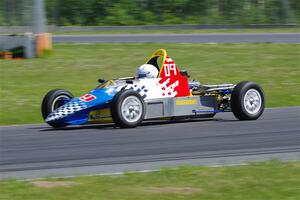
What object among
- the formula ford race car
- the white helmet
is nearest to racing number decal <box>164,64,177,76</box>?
A: the formula ford race car

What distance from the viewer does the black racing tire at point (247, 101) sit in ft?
48.5

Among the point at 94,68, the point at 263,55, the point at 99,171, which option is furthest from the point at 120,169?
the point at 263,55

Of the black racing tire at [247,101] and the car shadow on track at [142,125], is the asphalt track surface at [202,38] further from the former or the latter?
the black racing tire at [247,101]

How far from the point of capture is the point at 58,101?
14820 mm

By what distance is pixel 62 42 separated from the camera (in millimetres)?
34375

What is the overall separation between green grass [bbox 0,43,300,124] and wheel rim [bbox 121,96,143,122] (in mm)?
3225

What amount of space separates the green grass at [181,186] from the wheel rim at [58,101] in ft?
18.9

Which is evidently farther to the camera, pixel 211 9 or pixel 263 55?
pixel 211 9

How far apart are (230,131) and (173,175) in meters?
4.59

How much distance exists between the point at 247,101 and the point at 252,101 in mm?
122

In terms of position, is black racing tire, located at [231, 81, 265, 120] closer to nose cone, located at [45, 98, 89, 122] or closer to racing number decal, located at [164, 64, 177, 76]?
racing number decal, located at [164, 64, 177, 76]

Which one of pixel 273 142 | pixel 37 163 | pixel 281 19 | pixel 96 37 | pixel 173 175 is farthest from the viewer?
pixel 281 19

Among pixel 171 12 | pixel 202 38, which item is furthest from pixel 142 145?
pixel 171 12

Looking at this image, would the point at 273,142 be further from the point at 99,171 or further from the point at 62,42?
the point at 62,42
